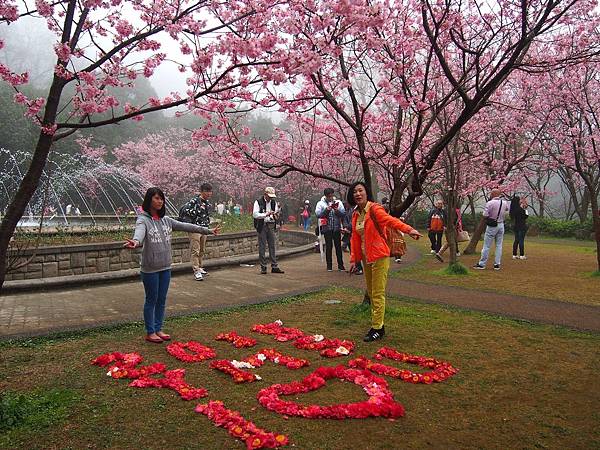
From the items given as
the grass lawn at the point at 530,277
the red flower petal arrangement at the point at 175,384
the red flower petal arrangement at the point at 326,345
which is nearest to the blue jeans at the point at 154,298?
the red flower petal arrangement at the point at 175,384

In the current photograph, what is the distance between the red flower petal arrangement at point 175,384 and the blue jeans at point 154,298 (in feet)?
3.51

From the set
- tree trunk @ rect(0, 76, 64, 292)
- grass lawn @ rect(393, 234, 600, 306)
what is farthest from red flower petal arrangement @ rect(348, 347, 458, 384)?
grass lawn @ rect(393, 234, 600, 306)

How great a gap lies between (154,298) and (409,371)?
2.79 meters

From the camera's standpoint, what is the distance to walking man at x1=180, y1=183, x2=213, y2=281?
884 cm

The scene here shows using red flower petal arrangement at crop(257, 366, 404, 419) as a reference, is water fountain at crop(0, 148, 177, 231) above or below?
above

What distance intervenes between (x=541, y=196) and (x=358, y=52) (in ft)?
78.2

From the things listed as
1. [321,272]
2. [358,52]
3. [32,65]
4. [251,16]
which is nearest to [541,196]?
[321,272]

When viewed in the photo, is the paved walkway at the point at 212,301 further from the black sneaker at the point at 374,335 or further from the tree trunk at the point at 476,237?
the tree trunk at the point at 476,237

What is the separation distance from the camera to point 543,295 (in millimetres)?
8109

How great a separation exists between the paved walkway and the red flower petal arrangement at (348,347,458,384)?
8.36 feet

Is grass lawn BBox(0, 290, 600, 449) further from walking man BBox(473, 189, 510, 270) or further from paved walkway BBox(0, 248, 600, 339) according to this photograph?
walking man BBox(473, 189, 510, 270)

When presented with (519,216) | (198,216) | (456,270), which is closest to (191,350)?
(198,216)

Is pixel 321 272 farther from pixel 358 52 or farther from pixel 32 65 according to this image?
pixel 32 65

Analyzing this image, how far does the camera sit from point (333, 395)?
3771 millimetres
